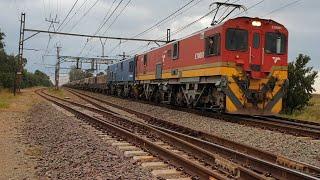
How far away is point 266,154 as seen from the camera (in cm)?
916

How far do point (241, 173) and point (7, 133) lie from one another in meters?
8.66

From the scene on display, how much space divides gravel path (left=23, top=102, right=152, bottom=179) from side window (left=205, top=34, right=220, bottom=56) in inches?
235

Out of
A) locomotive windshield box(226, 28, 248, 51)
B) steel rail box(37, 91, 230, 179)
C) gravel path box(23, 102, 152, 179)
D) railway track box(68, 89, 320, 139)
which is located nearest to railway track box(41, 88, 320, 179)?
steel rail box(37, 91, 230, 179)

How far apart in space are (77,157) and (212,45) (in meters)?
9.89

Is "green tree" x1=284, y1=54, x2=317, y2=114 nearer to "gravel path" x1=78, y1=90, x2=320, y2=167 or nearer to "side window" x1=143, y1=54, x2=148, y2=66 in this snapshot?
"side window" x1=143, y1=54, x2=148, y2=66

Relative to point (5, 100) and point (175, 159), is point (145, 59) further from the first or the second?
point (175, 159)

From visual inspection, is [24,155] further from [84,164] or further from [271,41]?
[271,41]

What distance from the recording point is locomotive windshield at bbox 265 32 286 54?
18.1m

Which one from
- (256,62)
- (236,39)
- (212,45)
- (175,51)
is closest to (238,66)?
(256,62)

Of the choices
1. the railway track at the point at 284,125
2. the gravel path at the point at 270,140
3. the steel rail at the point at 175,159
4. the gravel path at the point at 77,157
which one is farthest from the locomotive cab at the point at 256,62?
the gravel path at the point at 77,157

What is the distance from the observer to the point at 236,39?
57.7ft

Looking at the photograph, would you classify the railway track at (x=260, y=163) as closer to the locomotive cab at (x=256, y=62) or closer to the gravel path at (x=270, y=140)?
the gravel path at (x=270, y=140)

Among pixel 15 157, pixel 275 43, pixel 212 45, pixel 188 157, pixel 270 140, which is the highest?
pixel 275 43

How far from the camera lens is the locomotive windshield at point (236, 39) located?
17.4 m
